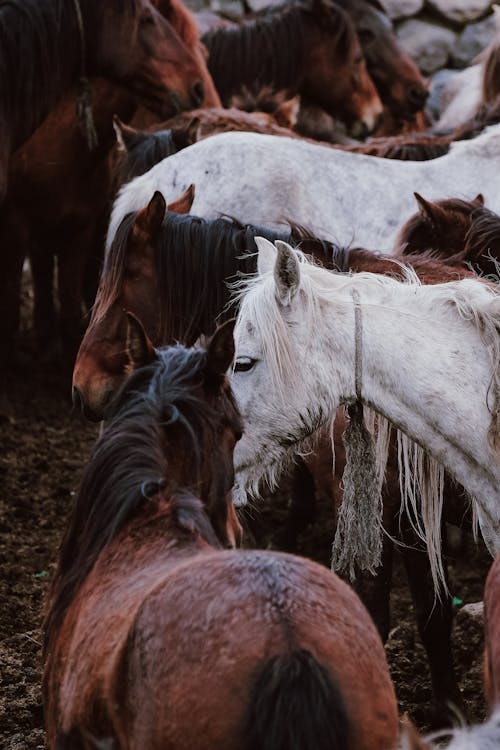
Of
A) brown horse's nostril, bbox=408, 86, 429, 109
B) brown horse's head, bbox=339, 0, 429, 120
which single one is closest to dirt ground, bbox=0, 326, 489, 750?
brown horse's head, bbox=339, 0, 429, 120

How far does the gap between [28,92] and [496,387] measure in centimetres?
372

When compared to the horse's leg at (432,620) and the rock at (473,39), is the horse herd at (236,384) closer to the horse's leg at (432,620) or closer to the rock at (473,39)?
the horse's leg at (432,620)

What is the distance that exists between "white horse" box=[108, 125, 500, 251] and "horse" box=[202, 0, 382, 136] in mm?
3144

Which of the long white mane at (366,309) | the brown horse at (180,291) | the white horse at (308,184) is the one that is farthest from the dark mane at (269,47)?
the long white mane at (366,309)

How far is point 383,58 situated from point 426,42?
127 inches

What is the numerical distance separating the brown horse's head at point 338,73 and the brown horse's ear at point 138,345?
250 inches

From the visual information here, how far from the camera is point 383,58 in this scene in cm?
955

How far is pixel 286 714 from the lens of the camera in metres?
1.75

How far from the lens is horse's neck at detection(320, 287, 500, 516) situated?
304 centimetres

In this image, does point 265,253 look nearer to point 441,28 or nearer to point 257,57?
point 257,57

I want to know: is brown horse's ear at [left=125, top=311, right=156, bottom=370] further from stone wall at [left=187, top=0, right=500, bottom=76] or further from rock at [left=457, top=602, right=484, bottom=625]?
stone wall at [left=187, top=0, right=500, bottom=76]

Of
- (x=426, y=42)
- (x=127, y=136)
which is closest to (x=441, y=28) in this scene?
(x=426, y=42)

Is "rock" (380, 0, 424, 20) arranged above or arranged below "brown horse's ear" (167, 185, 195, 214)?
below

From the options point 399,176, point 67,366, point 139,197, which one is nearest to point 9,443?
point 67,366
